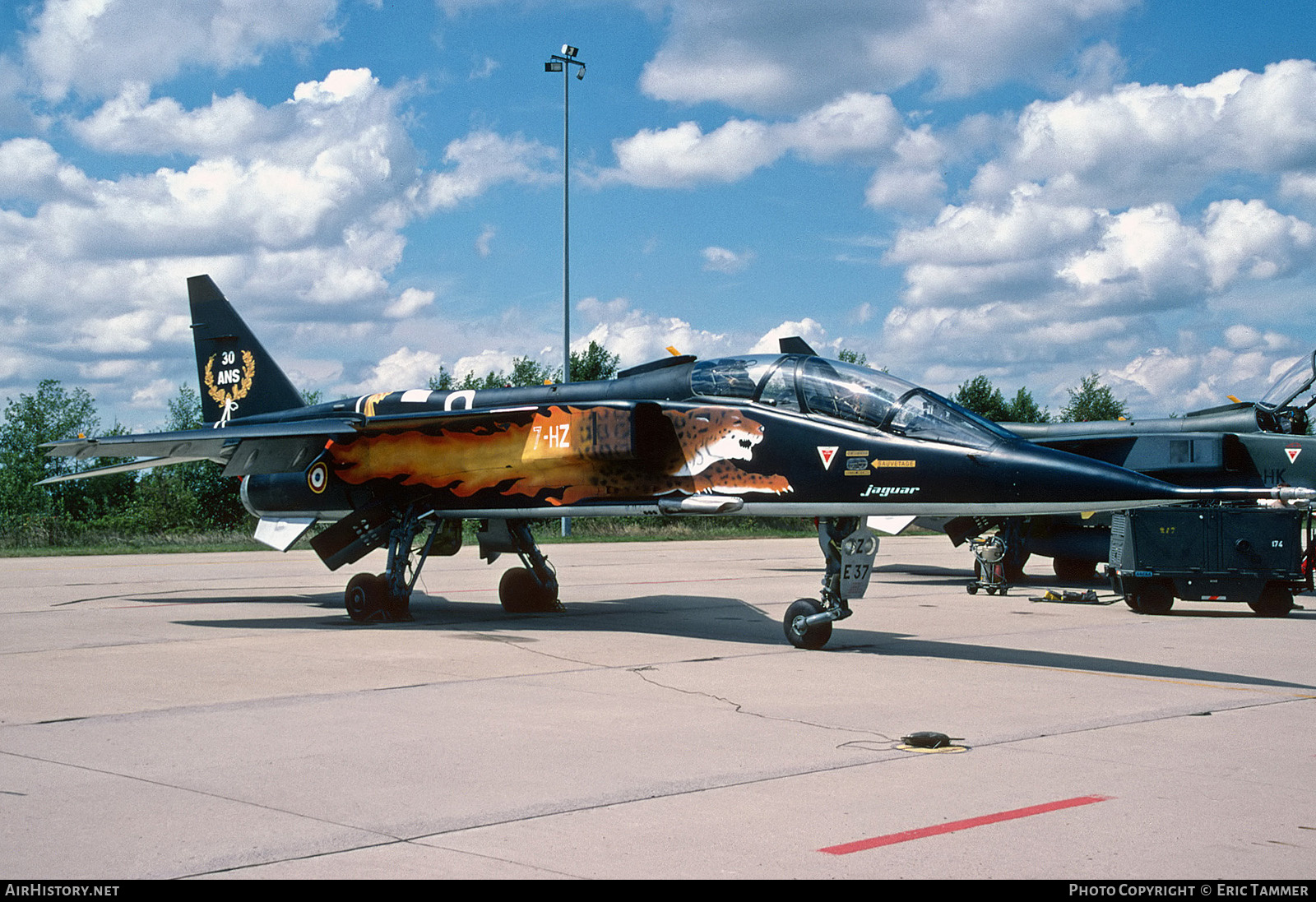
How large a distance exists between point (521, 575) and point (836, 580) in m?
5.87

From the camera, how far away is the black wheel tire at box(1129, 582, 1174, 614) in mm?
16078

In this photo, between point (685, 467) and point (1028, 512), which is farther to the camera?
point (685, 467)

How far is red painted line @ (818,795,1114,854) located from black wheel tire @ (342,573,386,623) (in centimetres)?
1006

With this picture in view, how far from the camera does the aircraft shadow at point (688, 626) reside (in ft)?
35.3

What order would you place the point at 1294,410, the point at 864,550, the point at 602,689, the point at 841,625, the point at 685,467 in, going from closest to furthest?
the point at 602,689, the point at 864,550, the point at 685,467, the point at 841,625, the point at 1294,410

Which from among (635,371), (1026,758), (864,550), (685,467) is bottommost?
(1026,758)

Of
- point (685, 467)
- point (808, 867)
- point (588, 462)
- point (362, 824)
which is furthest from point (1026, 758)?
point (588, 462)

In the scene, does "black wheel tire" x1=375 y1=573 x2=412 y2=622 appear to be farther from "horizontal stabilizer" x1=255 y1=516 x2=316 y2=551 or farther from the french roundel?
"horizontal stabilizer" x1=255 y1=516 x2=316 y2=551

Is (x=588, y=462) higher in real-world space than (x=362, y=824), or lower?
higher

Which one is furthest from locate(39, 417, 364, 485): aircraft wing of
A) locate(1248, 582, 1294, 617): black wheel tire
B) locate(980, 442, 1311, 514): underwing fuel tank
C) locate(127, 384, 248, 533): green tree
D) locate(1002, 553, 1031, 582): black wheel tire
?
locate(127, 384, 248, 533): green tree

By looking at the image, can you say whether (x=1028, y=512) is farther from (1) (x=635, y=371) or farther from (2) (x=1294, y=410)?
(2) (x=1294, y=410)

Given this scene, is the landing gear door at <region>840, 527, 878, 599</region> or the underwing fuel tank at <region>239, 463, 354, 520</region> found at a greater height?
the underwing fuel tank at <region>239, 463, 354, 520</region>

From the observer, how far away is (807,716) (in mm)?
8000
